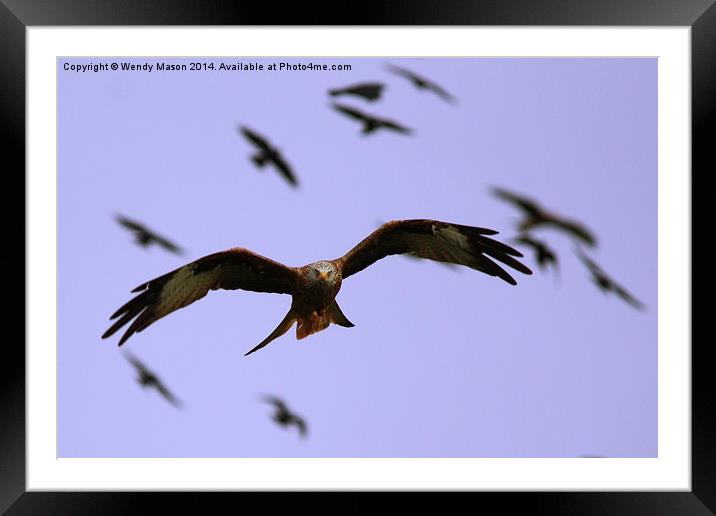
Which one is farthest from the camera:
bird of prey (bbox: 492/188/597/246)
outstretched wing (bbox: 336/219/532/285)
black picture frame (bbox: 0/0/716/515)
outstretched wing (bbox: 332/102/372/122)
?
outstretched wing (bbox: 332/102/372/122)

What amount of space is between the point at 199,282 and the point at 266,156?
88cm

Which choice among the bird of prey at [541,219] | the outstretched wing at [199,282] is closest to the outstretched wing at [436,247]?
the outstretched wing at [199,282]

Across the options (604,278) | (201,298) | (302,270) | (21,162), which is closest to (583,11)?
(604,278)

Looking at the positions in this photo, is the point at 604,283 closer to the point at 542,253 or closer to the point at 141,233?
the point at 542,253

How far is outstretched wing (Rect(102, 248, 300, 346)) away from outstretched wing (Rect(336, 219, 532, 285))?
0.42 meters

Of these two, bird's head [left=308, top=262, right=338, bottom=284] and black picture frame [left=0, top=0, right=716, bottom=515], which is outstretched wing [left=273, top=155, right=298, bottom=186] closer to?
bird's head [left=308, top=262, right=338, bottom=284]

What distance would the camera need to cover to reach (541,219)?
3125mm

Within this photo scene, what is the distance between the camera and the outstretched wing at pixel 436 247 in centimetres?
460

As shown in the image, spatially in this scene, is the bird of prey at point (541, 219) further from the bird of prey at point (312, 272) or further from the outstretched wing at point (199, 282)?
the outstretched wing at point (199, 282)

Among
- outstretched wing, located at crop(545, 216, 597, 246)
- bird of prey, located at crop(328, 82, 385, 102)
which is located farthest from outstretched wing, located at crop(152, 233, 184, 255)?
outstretched wing, located at crop(545, 216, 597, 246)

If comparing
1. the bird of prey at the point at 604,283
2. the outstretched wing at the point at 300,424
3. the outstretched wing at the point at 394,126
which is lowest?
Answer: the outstretched wing at the point at 300,424

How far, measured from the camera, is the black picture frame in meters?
4.04

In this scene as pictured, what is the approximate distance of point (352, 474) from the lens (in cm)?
446

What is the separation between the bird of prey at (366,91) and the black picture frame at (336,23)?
0.91 m
